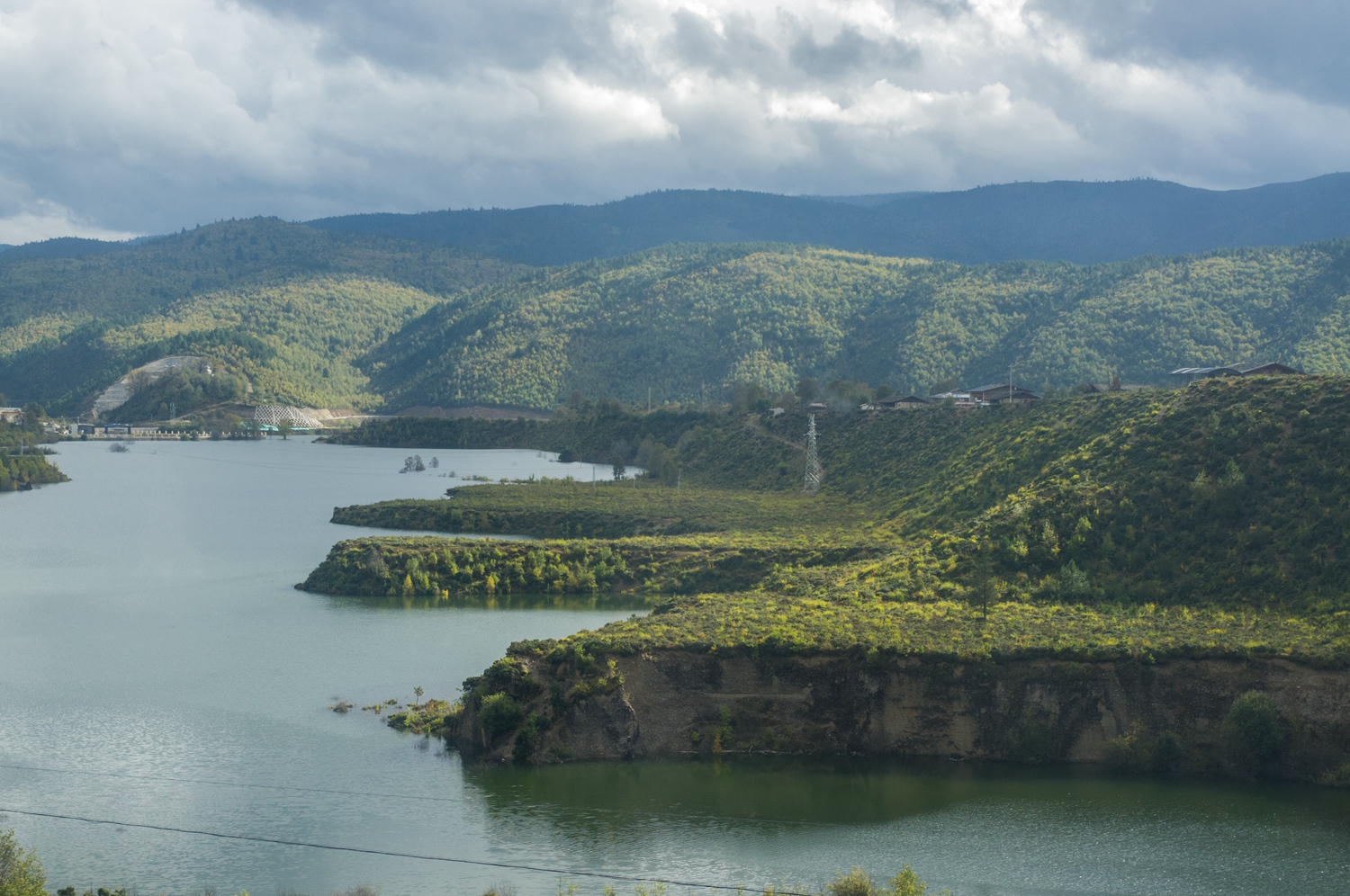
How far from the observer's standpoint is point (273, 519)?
104 m

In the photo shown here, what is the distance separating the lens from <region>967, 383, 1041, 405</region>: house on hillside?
87812mm

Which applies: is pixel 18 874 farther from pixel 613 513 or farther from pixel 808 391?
pixel 808 391

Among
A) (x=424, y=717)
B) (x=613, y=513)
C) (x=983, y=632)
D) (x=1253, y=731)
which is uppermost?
(x=613, y=513)

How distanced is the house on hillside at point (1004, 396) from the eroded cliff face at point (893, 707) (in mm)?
47703

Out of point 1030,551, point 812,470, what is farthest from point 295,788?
point 812,470

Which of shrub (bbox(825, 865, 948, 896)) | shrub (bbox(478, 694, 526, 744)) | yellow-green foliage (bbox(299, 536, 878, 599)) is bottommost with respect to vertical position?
shrub (bbox(825, 865, 948, 896))

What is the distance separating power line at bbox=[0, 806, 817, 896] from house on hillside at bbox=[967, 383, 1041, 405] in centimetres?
5841

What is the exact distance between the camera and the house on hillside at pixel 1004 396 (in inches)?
3457

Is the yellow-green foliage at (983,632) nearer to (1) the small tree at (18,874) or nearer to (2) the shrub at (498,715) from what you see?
(2) the shrub at (498,715)

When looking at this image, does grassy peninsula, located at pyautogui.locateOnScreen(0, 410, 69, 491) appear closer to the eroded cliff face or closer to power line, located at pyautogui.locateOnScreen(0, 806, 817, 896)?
power line, located at pyautogui.locateOnScreen(0, 806, 817, 896)

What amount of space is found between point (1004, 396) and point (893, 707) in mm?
57747

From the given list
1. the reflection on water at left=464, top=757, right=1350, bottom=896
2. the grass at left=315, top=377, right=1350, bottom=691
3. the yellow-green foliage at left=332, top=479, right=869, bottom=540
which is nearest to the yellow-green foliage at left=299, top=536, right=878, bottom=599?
the grass at left=315, top=377, right=1350, bottom=691

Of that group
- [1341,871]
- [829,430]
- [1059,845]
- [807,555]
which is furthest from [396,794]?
[829,430]

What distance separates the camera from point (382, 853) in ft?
110
